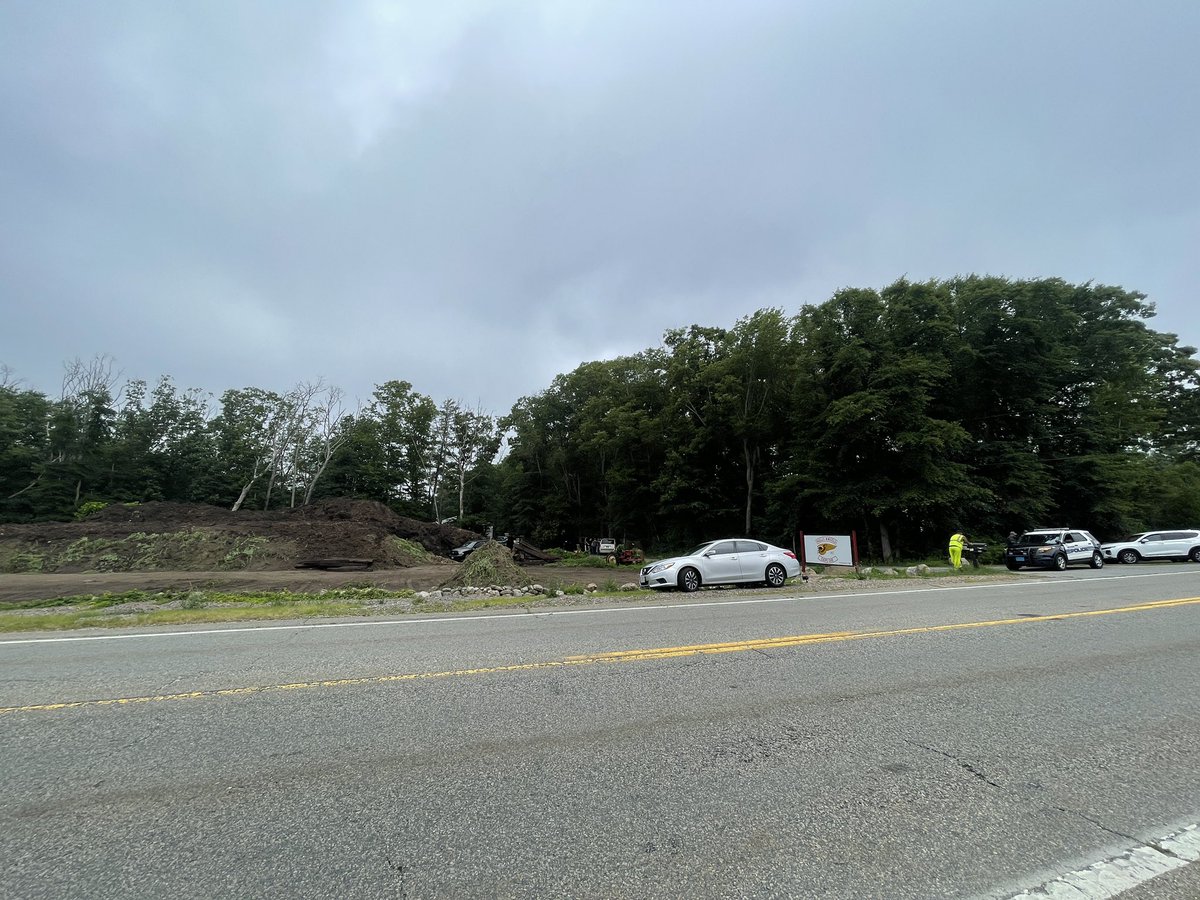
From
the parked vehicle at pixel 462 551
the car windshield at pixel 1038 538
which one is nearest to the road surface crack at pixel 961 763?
the car windshield at pixel 1038 538

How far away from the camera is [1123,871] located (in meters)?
2.70

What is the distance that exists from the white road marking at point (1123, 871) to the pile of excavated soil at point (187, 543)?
29668mm

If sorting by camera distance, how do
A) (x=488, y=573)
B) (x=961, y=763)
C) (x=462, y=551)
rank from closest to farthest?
(x=961, y=763)
(x=488, y=573)
(x=462, y=551)

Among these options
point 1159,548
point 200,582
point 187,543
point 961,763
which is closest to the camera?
point 961,763

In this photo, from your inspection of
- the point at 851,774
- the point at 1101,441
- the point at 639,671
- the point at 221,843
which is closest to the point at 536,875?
the point at 221,843

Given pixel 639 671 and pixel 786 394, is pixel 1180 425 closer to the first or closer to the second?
pixel 786 394

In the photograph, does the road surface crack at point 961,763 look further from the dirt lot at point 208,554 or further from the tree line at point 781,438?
the tree line at point 781,438

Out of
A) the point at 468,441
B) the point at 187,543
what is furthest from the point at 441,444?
the point at 187,543

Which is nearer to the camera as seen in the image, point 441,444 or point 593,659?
point 593,659

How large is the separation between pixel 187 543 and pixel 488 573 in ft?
65.9

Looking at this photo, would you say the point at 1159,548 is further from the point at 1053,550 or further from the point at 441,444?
the point at 441,444

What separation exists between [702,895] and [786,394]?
39547 mm

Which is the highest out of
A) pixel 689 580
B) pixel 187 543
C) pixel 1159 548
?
pixel 187 543

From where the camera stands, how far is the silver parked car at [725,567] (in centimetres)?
1680
